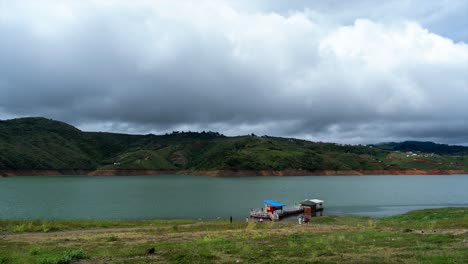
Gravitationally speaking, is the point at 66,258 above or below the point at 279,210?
above

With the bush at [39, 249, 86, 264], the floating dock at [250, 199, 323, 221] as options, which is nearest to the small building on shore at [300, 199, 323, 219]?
the floating dock at [250, 199, 323, 221]

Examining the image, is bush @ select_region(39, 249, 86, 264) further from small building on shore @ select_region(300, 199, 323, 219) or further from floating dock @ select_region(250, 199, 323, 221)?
small building on shore @ select_region(300, 199, 323, 219)

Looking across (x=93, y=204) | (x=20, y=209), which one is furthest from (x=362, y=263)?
(x=93, y=204)

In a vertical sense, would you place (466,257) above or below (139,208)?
above

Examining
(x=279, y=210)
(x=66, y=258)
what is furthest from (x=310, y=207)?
(x=66, y=258)

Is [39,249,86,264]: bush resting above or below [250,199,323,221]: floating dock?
above

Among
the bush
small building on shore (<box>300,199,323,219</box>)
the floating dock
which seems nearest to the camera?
the bush

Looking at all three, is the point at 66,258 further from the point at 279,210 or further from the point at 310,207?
the point at 310,207

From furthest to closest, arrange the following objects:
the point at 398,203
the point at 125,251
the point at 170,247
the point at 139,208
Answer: the point at 398,203
the point at 139,208
the point at 170,247
the point at 125,251

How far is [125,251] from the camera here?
20938mm

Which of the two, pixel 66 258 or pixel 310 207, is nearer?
pixel 66 258

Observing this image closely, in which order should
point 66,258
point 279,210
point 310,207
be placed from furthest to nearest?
point 310,207, point 279,210, point 66,258

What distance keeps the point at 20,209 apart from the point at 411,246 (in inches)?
2824

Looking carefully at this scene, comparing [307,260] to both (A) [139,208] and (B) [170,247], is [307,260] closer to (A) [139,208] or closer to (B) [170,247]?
(B) [170,247]
